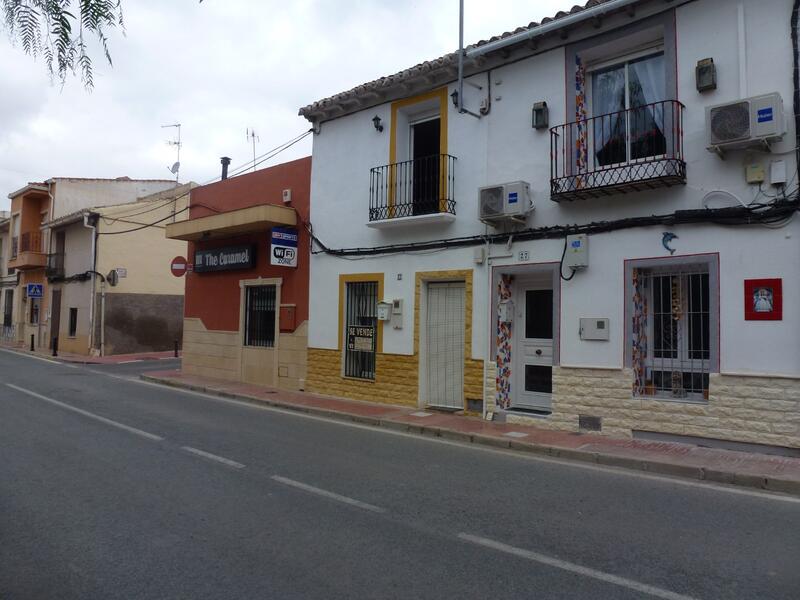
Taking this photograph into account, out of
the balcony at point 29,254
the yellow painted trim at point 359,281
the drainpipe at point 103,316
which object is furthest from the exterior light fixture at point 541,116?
the balcony at point 29,254

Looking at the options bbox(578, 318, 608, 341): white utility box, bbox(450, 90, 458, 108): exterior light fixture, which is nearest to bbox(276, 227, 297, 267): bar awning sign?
bbox(450, 90, 458, 108): exterior light fixture

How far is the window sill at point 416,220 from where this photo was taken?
10741mm

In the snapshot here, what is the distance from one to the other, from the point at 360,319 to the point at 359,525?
7755 mm

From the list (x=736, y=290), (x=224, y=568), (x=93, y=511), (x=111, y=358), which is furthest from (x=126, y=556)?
(x=111, y=358)

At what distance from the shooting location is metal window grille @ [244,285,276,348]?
1482 cm

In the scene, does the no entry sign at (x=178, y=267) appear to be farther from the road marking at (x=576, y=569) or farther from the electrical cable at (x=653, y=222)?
the road marking at (x=576, y=569)

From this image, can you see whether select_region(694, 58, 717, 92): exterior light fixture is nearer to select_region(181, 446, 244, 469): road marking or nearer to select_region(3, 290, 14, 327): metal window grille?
select_region(181, 446, 244, 469): road marking

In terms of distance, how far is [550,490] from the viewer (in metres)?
6.24

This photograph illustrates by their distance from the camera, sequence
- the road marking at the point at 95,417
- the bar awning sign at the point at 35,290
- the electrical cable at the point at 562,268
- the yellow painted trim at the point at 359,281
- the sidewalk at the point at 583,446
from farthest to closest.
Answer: the bar awning sign at the point at 35,290
the yellow painted trim at the point at 359,281
the electrical cable at the point at 562,268
the road marking at the point at 95,417
the sidewalk at the point at 583,446

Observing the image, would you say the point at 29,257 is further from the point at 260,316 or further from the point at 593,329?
the point at 593,329

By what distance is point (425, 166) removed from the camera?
456 inches

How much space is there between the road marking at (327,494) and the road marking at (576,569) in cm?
100

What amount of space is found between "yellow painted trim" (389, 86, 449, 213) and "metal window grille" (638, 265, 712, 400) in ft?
12.7

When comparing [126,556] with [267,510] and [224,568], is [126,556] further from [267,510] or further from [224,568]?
[267,510]
